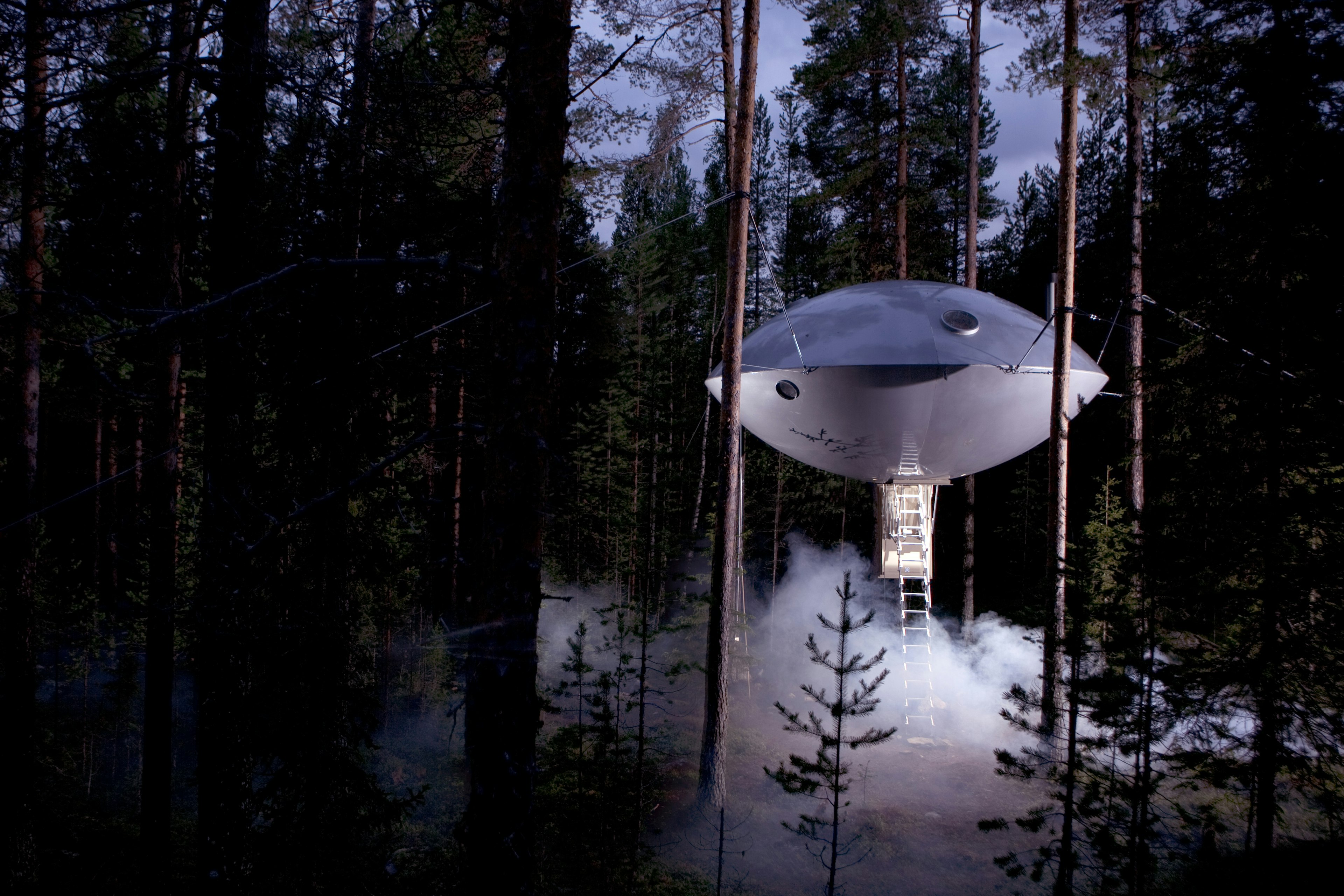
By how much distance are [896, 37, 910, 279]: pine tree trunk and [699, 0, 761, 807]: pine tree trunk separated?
8.73 metres

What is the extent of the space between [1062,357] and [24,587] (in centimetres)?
1518

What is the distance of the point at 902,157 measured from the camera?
1906 cm

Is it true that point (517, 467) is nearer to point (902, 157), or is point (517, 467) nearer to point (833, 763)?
point (833, 763)

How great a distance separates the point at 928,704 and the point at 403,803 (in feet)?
41.9

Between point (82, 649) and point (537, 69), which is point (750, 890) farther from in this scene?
point (82, 649)

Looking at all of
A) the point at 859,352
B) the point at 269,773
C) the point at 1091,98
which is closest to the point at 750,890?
the point at 269,773

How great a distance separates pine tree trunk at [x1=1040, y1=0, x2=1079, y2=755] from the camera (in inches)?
444

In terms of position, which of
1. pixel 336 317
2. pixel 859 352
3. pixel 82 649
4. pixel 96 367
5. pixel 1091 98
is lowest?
pixel 82 649

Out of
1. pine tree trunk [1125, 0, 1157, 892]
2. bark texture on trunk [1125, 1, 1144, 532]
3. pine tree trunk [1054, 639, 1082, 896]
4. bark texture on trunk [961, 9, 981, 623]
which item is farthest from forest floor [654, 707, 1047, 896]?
bark texture on trunk [1125, 1, 1144, 532]

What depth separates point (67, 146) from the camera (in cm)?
523

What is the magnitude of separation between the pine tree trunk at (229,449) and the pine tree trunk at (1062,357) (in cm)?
942

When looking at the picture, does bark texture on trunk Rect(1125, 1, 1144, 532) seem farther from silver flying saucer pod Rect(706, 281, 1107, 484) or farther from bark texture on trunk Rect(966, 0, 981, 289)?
bark texture on trunk Rect(966, 0, 981, 289)

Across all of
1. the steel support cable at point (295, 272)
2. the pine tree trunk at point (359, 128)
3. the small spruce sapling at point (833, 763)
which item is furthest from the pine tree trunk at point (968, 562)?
the steel support cable at point (295, 272)

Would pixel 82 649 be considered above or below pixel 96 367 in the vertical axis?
below
